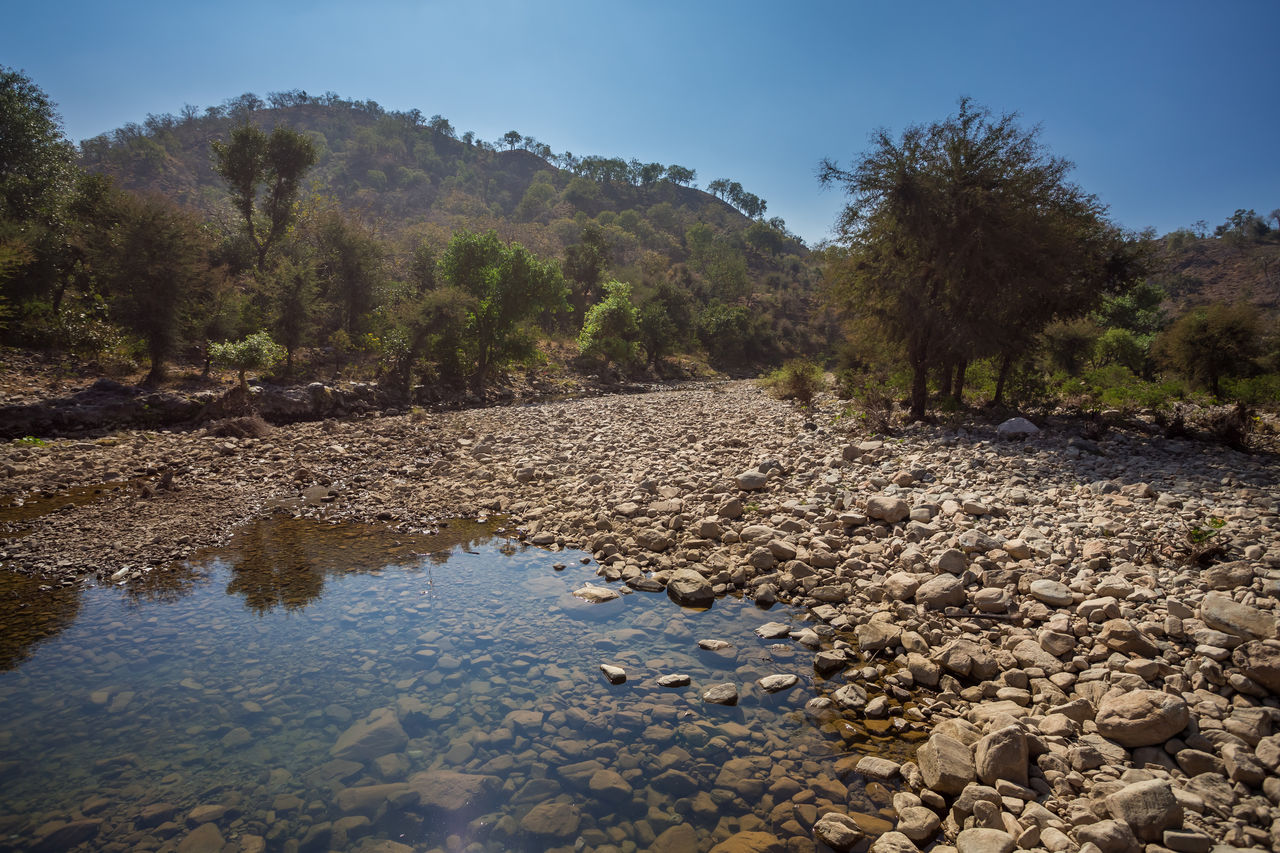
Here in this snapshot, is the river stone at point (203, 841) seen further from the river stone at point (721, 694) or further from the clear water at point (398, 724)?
the river stone at point (721, 694)

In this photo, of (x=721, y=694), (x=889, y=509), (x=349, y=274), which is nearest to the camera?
(x=721, y=694)

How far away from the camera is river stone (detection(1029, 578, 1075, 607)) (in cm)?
568

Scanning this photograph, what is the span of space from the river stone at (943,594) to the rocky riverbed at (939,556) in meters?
0.02

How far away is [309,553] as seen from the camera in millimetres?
8555

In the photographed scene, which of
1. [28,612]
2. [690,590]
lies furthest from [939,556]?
[28,612]

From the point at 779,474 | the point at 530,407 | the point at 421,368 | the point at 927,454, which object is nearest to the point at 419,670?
the point at 779,474

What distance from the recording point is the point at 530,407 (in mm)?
25000

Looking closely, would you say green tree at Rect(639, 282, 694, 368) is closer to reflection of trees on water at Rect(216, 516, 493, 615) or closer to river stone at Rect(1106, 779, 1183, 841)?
reflection of trees on water at Rect(216, 516, 493, 615)

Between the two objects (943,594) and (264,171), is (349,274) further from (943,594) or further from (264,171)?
(943,594)

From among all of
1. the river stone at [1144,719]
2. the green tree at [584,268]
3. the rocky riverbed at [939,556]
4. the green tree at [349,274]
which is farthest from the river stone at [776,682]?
the green tree at [584,268]

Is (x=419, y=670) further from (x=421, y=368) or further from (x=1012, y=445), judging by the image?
(x=421, y=368)

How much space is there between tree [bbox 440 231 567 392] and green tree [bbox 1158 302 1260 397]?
2878 centimetres

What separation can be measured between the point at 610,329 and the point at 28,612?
3480 cm

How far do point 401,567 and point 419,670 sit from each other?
2963mm
